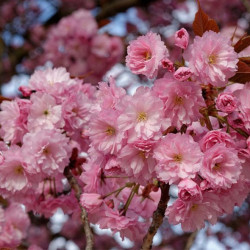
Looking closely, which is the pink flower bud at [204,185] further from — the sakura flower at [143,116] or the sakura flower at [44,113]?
the sakura flower at [44,113]

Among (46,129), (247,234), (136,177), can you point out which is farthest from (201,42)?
(247,234)

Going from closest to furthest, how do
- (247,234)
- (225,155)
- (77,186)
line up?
1. (225,155)
2. (77,186)
3. (247,234)

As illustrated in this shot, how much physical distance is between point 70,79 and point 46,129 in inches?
13.8

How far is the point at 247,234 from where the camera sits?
7.51 m

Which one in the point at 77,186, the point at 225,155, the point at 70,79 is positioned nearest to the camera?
the point at 225,155

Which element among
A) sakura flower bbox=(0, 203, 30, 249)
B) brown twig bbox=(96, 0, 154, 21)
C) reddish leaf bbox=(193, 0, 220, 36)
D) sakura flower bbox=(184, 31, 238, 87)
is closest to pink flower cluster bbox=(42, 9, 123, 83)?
brown twig bbox=(96, 0, 154, 21)

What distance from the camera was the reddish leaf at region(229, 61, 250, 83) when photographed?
1.70 m

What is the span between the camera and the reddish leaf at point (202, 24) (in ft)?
5.71

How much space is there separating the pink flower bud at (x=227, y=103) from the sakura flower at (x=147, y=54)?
0.22 m

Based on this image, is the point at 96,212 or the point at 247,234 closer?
the point at 96,212

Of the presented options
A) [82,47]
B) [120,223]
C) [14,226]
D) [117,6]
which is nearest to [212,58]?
[120,223]

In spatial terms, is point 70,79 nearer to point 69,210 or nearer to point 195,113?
point 69,210

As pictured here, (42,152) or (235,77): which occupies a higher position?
(235,77)

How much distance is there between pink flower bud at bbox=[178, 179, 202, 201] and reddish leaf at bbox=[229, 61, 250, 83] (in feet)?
1.38
